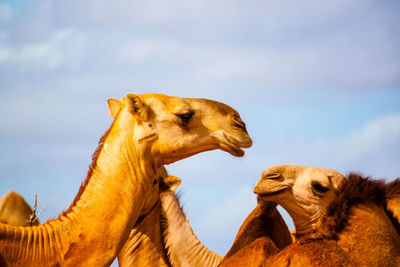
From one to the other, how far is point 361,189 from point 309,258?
789 mm

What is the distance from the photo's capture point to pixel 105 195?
5.37 meters

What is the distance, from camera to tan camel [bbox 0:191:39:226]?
411 inches

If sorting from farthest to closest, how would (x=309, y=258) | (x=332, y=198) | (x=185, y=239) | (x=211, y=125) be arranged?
(x=185, y=239)
(x=211, y=125)
(x=332, y=198)
(x=309, y=258)

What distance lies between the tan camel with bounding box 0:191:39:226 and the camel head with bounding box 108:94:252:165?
5433 mm

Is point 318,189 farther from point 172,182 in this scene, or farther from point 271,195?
point 172,182

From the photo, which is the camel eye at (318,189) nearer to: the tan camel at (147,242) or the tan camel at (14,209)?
the tan camel at (147,242)

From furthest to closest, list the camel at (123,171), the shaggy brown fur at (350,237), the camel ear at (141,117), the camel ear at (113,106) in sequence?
the camel ear at (113,106)
the camel ear at (141,117)
the camel at (123,171)
the shaggy brown fur at (350,237)

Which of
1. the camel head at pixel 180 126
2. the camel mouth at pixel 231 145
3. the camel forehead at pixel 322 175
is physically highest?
the camel head at pixel 180 126

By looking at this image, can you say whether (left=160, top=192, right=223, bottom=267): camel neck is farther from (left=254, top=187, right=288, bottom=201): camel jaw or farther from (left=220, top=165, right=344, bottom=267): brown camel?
(left=254, top=187, right=288, bottom=201): camel jaw

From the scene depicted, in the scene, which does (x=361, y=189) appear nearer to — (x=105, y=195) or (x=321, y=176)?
(x=321, y=176)

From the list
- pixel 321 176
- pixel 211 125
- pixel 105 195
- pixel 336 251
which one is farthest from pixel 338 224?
pixel 105 195

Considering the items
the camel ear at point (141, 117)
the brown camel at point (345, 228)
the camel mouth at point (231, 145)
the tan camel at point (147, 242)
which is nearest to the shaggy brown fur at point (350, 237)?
the brown camel at point (345, 228)

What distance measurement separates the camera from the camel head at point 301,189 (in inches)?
221

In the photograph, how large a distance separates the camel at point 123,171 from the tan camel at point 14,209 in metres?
5.23
